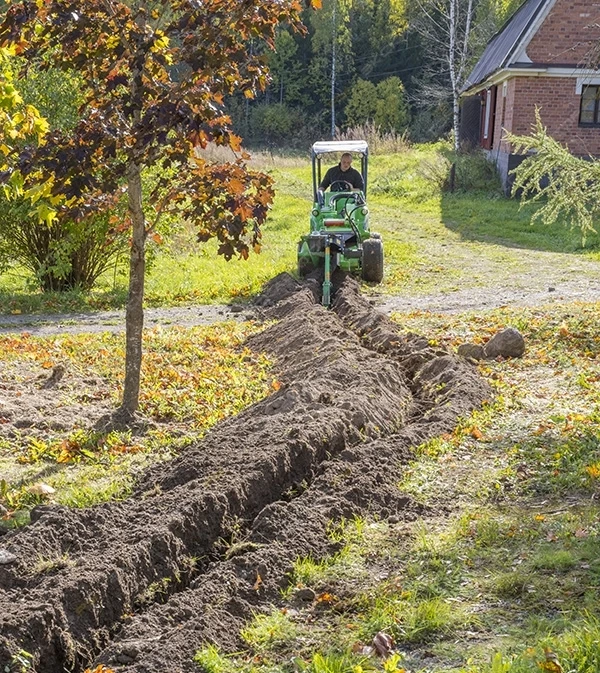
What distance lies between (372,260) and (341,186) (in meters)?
1.60

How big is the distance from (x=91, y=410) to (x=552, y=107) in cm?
2093

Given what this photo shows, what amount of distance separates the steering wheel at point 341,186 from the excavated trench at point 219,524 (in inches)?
266

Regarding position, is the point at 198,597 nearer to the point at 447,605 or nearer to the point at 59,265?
the point at 447,605

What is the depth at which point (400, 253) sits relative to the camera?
1759cm

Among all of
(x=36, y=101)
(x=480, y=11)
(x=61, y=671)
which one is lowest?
(x=61, y=671)

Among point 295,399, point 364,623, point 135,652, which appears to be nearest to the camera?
point 135,652

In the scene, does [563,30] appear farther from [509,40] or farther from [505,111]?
[509,40]

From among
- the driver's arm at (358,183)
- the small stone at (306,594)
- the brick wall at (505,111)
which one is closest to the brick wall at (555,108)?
the brick wall at (505,111)

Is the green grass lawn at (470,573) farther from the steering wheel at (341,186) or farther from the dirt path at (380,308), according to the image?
the steering wheel at (341,186)

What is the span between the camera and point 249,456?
246 inches

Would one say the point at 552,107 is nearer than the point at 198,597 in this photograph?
No

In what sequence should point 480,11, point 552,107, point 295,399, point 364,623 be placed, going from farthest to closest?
point 480,11 → point 552,107 → point 295,399 → point 364,623

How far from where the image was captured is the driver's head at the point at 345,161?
14.4 m

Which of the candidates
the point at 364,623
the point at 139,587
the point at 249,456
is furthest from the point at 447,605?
the point at 249,456
